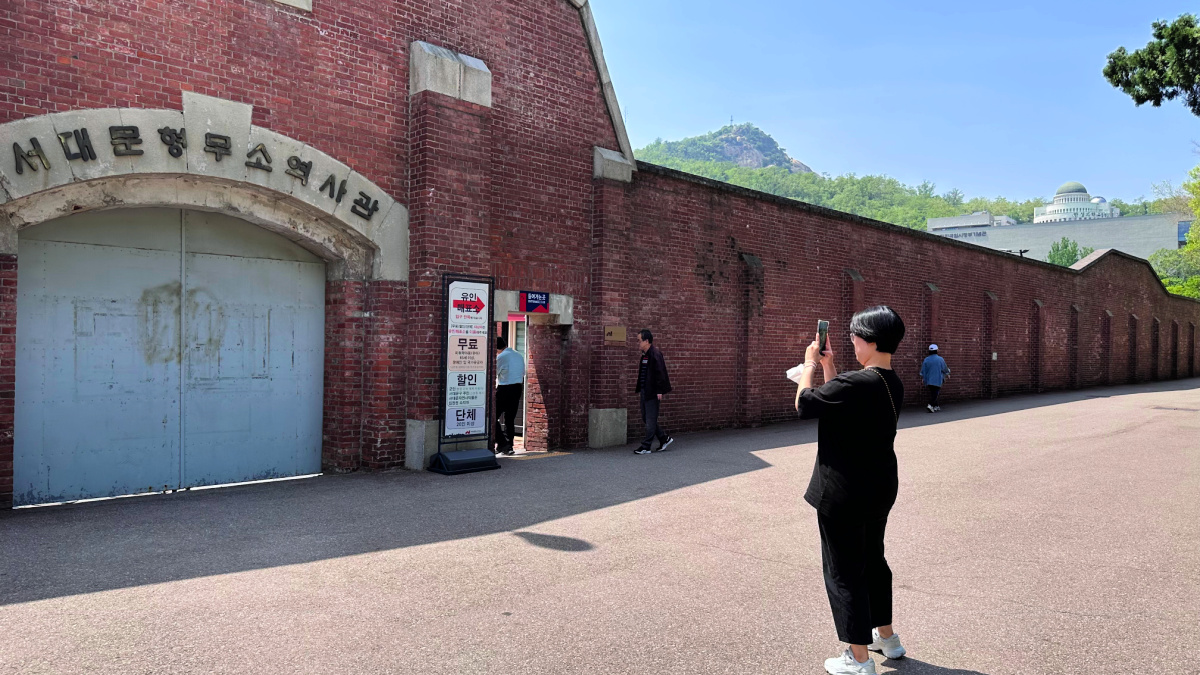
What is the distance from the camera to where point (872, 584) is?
4184mm

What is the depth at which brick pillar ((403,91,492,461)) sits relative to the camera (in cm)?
999

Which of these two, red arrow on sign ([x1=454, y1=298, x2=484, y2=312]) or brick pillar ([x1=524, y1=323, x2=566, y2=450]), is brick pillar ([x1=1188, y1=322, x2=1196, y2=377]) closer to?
brick pillar ([x1=524, y1=323, x2=566, y2=450])

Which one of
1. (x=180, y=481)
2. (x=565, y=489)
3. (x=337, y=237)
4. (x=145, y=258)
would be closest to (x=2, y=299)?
(x=145, y=258)

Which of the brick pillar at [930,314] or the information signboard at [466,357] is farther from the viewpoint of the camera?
the brick pillar at [930,314]

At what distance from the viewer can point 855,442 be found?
158 inches

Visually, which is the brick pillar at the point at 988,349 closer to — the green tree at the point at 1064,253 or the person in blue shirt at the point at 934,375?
the person in blue shirt at the point at 934,375

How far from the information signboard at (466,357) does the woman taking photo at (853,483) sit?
6717 mm

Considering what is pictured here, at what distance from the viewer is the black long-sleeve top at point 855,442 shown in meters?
3.98

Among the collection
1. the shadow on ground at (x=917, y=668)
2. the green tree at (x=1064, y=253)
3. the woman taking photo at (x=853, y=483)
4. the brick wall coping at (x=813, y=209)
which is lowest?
the shadow on ground at (x=917, y=668)

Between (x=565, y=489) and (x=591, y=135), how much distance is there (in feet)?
19.2

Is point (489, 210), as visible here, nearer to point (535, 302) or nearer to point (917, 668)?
point (535, 302)

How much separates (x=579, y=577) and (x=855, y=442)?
97.3 inches

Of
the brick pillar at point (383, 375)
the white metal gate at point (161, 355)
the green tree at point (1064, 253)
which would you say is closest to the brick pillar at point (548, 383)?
the brick pillar at point (383, 375)

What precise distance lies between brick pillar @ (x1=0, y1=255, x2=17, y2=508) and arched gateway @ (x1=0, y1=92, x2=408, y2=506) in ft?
0.92
